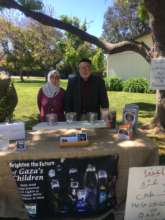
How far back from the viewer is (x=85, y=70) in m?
5.49

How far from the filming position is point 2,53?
43.4 metres

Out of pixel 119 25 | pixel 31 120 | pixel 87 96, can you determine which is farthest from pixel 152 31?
pixel 119 25

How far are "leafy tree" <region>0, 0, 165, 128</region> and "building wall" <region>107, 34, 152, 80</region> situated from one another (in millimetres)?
16946

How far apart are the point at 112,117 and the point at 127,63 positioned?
22563 mm

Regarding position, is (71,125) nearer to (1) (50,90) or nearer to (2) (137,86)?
(1) (50,90)

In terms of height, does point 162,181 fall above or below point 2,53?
below

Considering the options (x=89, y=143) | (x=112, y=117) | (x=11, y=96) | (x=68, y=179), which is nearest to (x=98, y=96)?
(x=112, y=117)

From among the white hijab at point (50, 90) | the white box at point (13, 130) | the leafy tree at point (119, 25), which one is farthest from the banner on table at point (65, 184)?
the leafy tree at point (119, 25)

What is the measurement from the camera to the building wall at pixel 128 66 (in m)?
26.4

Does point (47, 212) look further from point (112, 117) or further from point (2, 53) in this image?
point (2, 53)

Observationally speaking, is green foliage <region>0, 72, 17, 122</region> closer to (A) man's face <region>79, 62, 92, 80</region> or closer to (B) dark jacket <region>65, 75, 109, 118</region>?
(B) dark jacket <region>65, 75, 109, 118</region>

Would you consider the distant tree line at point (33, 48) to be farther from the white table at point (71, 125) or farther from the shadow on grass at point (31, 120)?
the white table at point (71, 125)

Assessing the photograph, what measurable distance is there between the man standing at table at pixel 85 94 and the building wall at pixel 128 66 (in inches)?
812

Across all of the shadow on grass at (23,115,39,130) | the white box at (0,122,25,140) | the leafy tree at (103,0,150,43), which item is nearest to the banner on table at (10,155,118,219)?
the white box at (0,122,25,140)
